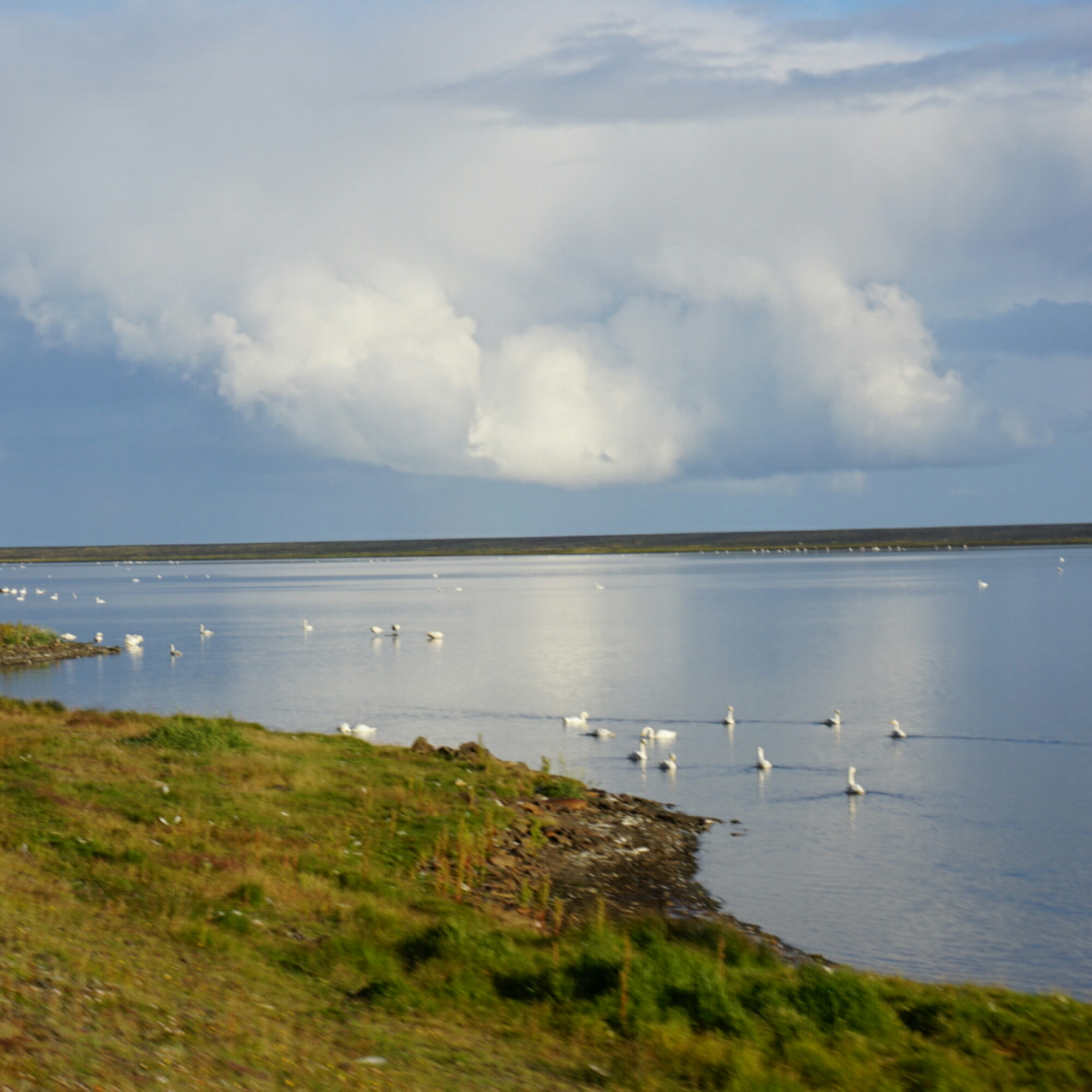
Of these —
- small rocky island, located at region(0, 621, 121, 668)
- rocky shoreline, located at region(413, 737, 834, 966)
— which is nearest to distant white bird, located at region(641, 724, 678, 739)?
rocky shoreline, located at region(413, 737, 834, 966)

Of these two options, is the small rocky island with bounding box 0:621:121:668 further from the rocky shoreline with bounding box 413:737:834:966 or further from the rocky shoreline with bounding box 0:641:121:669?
the rocky shoreline with bounding box 413:737:834:966

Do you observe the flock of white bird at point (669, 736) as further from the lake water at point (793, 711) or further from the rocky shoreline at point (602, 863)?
the rocky shoreline at point (602, 863)

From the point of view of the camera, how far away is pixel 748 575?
16900 cm

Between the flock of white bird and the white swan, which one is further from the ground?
the flock of white bird

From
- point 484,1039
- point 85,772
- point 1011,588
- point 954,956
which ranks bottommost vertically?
point 954,956

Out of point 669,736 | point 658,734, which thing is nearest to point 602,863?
point 669,736

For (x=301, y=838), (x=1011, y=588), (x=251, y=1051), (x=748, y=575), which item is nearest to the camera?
(x=251, y=1051)

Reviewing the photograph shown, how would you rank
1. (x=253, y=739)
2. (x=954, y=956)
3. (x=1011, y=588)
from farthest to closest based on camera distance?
(x=1011, y=588) < (x=253, y=739) < (x=954, y=956)

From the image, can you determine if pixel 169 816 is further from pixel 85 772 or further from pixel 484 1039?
pixel 484 1039

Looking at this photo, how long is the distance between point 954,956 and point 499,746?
20210mm

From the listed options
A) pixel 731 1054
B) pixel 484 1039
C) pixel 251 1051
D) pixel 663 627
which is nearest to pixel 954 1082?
pixel 731 1054

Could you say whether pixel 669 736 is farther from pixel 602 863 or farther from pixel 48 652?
pixel 48 652

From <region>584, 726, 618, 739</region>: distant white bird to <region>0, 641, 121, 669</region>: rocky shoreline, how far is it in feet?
123

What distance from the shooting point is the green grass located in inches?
2603
